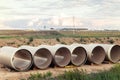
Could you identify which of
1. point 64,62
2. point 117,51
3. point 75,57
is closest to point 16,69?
point 64,62

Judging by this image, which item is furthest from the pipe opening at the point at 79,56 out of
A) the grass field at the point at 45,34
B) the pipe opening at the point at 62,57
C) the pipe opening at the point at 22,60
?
the grass field at the point at 45,34

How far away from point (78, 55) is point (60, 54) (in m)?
1.15

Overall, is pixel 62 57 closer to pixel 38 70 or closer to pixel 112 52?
pixel 38 70

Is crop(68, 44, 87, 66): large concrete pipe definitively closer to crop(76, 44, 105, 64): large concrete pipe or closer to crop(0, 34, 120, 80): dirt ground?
crop(76, 44, 105, 64): large concrete pipe

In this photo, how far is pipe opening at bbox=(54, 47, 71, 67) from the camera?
17.1 m

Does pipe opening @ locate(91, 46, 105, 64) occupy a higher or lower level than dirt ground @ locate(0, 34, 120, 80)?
higher

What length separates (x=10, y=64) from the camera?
51.0ft

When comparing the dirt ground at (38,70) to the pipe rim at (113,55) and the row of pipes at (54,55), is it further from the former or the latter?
the pipe rim at (113,55)

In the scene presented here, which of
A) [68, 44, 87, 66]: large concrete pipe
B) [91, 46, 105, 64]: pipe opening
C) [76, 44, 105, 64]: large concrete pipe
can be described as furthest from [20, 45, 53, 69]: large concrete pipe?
[91, 46, 105, 64]: pipe opening

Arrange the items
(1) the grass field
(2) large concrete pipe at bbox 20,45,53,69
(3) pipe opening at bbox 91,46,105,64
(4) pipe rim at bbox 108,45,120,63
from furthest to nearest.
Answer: (1) the grass field < (4) pipe rim at bbox 108,45,120,63 < (3) pipe opening at bbox 91,46,105,64 < (2) large concrete pipe at bbox 20,45,53,69

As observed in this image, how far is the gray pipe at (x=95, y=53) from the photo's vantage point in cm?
1788

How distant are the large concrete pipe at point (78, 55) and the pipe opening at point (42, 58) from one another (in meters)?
1.48

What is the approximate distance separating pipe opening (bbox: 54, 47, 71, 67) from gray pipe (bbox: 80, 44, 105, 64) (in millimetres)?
1385

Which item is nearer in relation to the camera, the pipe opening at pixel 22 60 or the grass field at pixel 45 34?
the pipe opening at pixel 22 60
